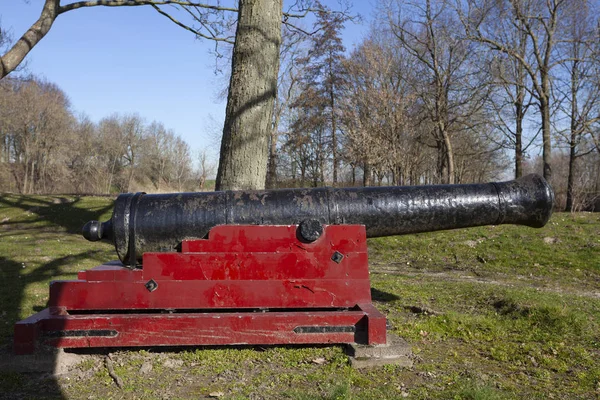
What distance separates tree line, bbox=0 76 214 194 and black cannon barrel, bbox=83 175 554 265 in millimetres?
25189

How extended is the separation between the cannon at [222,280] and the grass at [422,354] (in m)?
0.22

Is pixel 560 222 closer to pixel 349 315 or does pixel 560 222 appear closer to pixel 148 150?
pixel 349 315

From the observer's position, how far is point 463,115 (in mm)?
21828

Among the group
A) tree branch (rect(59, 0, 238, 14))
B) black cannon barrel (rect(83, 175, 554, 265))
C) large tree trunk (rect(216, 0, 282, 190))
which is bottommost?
black cannon barrel (rect(83, 175, 554, 265))

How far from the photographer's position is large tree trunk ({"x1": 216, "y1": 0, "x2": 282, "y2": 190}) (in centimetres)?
627

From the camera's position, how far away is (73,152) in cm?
3894

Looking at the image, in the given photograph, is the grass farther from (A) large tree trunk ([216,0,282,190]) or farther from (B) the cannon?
(A) large tree trunk ([216,0,282,190])

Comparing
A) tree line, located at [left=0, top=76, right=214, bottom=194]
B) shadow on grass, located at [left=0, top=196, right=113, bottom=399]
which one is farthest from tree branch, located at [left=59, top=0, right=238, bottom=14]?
tree line, located at [left=0, top=76, right=214, bottom=194]

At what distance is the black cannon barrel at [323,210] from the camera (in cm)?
398

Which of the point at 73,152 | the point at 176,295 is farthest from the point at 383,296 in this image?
the point at 73,152

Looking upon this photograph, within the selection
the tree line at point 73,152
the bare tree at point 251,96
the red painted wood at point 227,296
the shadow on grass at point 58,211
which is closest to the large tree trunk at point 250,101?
the bare tree at point 251,96

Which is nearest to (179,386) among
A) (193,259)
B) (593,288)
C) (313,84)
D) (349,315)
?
(193,259)

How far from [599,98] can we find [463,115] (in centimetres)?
533

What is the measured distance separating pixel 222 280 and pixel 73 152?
39358mm
